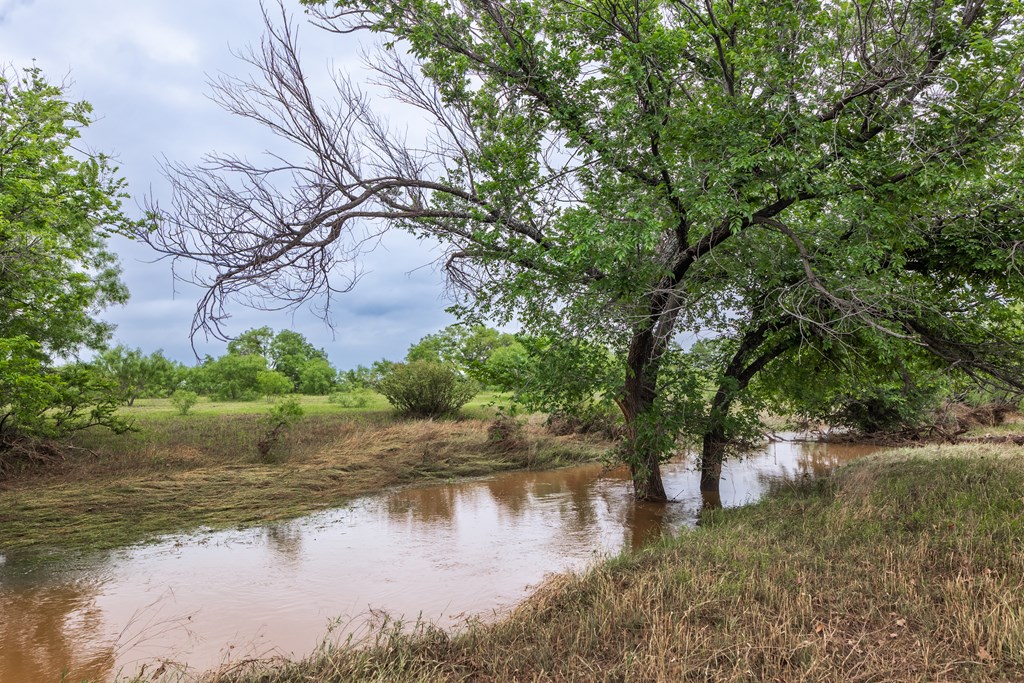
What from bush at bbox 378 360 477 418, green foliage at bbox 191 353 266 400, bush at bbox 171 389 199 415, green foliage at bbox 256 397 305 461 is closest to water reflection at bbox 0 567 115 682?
green foliage at bbox 256 397 305 461

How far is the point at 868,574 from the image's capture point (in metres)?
6.31

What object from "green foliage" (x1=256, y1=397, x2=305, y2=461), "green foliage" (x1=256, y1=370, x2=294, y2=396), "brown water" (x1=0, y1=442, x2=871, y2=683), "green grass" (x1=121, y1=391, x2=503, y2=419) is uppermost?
"green foliage" (x1=256, y1=370, x2=294, y2=396)

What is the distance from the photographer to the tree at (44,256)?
1314 cm

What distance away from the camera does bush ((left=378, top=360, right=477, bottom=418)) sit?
23.5 metres

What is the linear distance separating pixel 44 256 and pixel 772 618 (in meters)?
15.6

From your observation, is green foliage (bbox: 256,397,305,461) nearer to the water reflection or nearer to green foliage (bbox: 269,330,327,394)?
the water reflection

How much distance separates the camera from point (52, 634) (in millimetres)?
6824

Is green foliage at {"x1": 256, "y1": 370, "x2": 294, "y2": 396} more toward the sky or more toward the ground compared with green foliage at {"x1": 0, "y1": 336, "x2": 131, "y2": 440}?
more toward the sky

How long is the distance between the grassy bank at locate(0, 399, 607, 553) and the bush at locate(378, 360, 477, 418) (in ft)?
3.05

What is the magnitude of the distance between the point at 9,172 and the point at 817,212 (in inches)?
701

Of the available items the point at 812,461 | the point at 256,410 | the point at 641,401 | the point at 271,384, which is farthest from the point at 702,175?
the point at 271,384

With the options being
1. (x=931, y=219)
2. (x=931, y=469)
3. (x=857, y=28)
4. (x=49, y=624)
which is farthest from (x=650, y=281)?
(x=49, y=624)

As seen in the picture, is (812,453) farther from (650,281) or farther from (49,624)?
(49,624)

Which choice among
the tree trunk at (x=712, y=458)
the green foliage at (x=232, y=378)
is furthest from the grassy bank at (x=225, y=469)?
the green foliage at (x=232, y=378)
